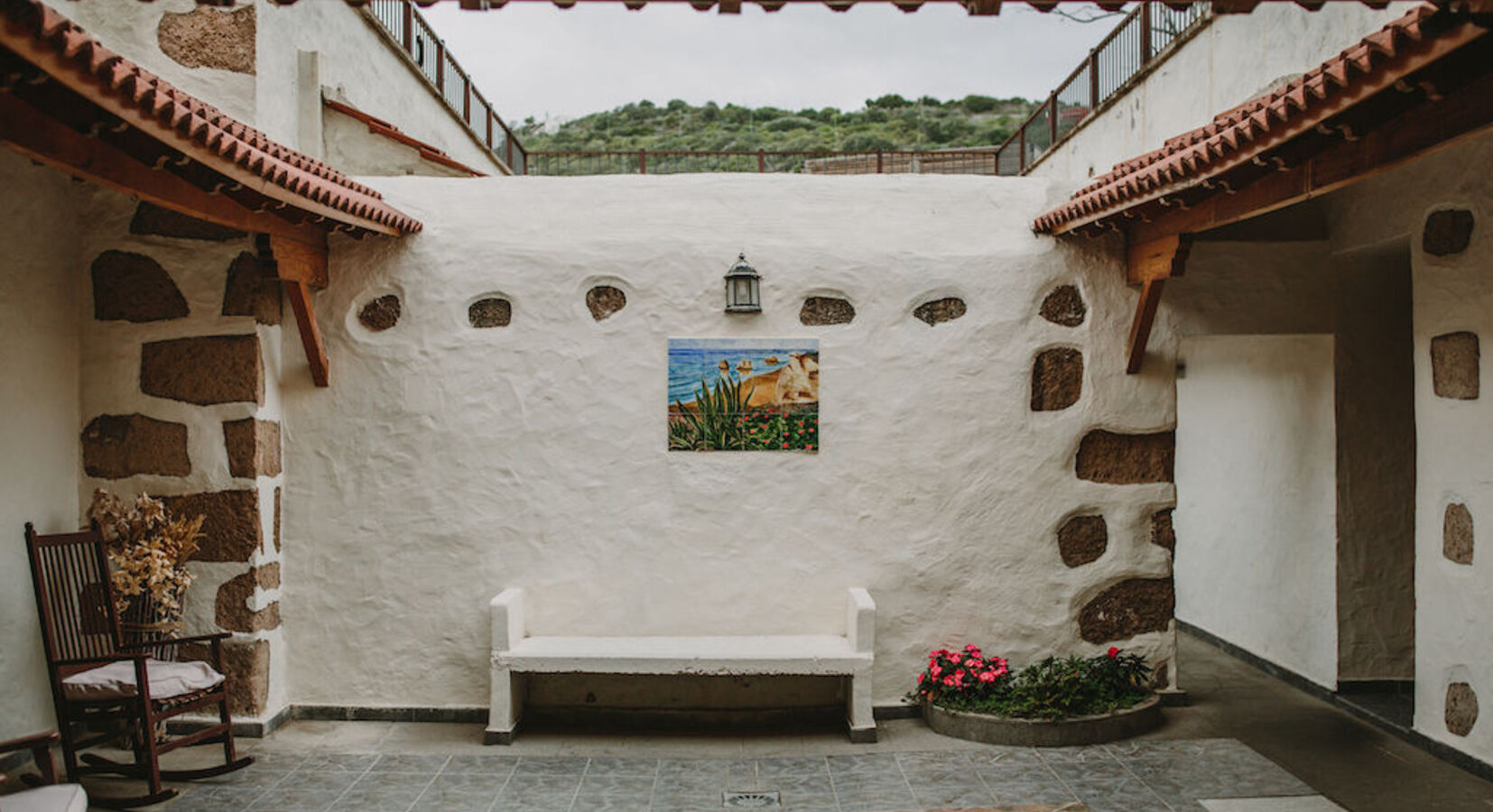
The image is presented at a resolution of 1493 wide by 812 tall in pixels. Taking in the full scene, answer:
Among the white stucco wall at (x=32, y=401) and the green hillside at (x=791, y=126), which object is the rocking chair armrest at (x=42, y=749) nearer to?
the white stucco wall at (x=32, y=401)

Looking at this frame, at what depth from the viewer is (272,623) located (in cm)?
464

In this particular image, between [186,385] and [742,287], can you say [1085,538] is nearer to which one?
[742,287]

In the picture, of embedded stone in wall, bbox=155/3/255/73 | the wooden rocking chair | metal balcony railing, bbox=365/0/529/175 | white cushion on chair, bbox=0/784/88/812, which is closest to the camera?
white cushion on chair, bbox=0/784/88/812

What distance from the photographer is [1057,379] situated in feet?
15.9

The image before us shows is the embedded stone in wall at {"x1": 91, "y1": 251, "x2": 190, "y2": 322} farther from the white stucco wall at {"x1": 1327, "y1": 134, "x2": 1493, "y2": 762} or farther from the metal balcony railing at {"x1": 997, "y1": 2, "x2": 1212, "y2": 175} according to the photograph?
the metal balcony railing at {"x1": 997, "y1": 2, "x2": 1212, "y2": 175}

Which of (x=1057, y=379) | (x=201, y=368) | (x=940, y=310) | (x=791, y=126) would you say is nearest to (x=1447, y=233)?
(x=1057, y=379)

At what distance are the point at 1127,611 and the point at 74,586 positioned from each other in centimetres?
502

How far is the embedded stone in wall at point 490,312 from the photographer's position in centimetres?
481

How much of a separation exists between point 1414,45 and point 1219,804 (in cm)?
287

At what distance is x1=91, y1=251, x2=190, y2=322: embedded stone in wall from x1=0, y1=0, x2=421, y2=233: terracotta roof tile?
42.4 inches

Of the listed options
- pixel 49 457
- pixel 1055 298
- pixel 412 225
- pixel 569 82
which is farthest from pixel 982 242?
pixel 569 82

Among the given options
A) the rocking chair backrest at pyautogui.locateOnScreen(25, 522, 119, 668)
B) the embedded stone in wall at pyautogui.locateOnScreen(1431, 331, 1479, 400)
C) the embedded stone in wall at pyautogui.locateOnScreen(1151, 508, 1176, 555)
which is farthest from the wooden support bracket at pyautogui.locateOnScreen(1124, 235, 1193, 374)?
the rocking chair backrest at pyautogui.locateOnScreen(25, 522, 119, 668)

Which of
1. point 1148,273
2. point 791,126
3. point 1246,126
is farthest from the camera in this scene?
point 791,126

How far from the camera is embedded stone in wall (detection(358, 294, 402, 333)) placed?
15.7 feet
